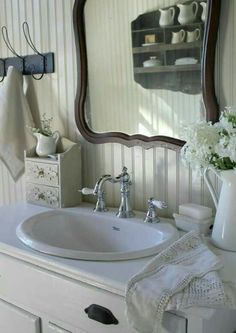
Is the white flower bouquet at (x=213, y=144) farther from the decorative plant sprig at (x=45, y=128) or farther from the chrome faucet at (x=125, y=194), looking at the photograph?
the decorative plant sprig at (x=45, y=128)

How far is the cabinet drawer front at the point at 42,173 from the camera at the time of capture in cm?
168

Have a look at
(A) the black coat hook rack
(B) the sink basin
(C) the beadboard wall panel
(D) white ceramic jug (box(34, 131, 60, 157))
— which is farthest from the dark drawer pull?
(A) the black coat hook rack

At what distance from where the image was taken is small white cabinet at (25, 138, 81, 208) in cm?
168

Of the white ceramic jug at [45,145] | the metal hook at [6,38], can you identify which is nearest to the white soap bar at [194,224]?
the white ceramic jug at [45,145]

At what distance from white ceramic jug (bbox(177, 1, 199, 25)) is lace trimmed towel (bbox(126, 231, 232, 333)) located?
0.80 m

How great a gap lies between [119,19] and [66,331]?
1128 millimetres

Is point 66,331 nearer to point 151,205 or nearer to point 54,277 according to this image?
point 54,277

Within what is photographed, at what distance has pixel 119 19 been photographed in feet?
5.10

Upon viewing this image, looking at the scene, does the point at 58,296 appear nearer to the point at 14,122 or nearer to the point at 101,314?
the point at 101,314

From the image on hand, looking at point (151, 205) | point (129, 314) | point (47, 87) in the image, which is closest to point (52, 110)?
point (47, 87)

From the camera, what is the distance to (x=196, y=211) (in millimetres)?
1357

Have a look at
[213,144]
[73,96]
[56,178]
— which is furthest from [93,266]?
[73,96]

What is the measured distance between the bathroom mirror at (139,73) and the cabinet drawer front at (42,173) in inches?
8.2

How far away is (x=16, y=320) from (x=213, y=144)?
855 mm
